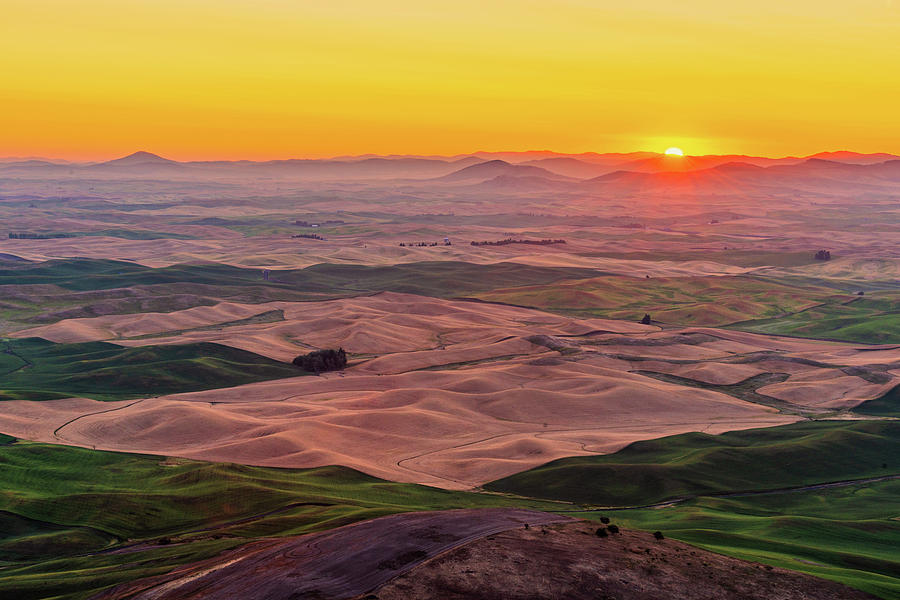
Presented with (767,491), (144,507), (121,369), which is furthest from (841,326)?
(144,507)

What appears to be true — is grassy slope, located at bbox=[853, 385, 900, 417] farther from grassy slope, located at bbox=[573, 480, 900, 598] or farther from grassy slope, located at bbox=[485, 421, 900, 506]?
grassy slope, located at bbox=[573, 480, 900, 598]

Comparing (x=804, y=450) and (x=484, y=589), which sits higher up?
(x=484, y=589)

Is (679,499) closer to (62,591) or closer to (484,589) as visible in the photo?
(484,589)

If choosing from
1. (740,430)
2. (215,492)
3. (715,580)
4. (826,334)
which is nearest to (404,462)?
(215,492)

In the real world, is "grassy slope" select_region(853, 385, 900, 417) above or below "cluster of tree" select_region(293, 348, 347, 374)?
below

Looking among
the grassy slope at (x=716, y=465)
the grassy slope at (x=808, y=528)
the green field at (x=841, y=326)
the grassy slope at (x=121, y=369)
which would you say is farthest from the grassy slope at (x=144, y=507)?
the green field at (x=841, y=326)

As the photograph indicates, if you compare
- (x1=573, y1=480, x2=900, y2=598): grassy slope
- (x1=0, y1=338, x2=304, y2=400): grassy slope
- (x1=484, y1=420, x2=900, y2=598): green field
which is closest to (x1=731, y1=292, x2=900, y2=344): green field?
(x1=484, y1=420, x2=900, y2=598): green field

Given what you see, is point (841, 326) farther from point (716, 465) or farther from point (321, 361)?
point (321, 361)
